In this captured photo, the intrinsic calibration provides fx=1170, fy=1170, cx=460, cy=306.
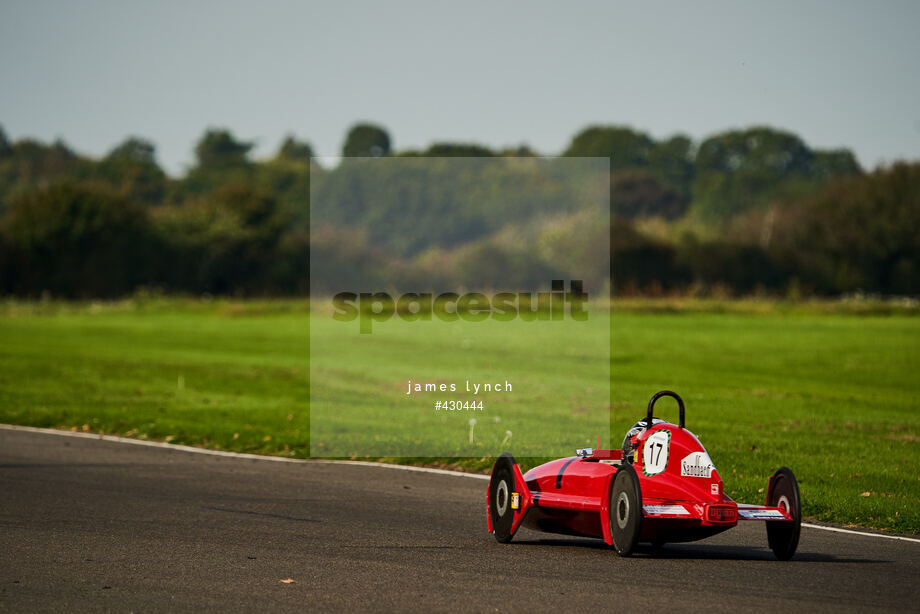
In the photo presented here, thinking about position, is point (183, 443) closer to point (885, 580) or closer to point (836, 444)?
point (836, 444)

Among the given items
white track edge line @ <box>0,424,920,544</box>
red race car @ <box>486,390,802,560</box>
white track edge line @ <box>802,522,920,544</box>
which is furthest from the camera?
white track edge line @ <box>0,424,920,544</box>

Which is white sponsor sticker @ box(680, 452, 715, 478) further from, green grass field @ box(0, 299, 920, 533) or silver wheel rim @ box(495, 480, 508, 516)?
green grass field @ box(0, 299, 920, 533)

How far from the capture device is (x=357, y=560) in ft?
32.5

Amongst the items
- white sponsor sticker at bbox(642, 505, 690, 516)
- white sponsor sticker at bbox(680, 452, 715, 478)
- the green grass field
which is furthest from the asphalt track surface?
the green grass field

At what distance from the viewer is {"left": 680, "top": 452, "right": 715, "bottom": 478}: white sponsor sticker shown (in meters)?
9.87

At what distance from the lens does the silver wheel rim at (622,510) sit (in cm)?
973

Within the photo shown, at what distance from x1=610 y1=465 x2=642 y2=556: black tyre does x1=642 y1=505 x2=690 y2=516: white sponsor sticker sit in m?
0.13

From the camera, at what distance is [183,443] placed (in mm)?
20047

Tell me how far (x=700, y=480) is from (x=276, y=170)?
138 meters

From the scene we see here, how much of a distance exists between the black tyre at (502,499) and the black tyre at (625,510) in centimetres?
131

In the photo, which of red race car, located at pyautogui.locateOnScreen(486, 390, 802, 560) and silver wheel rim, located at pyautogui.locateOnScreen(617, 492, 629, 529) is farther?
silver wheel rim, located at pyautogui.locateOnScreen(617, 492, 629, 529)

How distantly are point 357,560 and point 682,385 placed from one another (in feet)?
68.1

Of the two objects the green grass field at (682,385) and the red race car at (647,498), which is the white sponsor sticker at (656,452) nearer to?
the red race car at (647,498)

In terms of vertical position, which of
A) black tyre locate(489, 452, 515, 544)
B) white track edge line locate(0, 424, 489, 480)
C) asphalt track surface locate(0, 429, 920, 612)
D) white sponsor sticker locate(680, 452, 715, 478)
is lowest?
white track edge line locate(0, 424, 489, 480)
